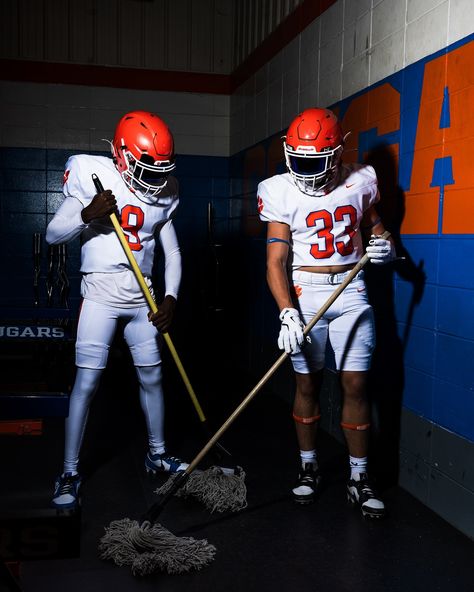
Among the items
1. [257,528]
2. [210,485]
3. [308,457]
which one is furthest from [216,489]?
[308,457]

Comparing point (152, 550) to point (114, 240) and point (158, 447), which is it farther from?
point (114, 240)

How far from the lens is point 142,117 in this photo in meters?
2.80

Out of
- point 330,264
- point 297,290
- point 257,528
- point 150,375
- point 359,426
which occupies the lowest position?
point 257,528

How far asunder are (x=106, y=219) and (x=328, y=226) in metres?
0.93

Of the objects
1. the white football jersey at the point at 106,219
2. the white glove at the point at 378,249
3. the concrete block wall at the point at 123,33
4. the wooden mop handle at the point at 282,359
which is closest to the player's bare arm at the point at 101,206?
the white football jersey at the point at 106,219

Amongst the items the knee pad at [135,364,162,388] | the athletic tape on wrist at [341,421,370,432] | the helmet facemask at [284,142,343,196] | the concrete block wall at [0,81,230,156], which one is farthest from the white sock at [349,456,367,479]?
the concrete block wall at [0,81,230,156]

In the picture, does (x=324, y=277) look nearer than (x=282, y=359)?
No

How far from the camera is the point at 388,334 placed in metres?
3.15

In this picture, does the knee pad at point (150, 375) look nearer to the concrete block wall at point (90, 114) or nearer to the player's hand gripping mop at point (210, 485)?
the player's hand gripping mop at point (210, 485)

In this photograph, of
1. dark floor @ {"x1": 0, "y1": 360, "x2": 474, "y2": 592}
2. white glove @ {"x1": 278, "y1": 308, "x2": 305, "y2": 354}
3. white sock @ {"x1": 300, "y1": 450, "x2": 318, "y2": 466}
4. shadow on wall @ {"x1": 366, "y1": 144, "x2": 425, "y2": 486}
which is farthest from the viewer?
shadow on wall @ {"x1": 366, "y1": 144, "x2": 425, "y2": 486}

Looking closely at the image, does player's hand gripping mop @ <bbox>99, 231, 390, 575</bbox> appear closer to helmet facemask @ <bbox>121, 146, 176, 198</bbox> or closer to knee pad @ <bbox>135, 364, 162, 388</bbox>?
knee pad @ <bbox>135, 364, 162, 388</bbox>

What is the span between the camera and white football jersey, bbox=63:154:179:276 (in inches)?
112

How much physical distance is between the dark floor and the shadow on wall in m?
0.20

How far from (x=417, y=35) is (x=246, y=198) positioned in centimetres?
278
